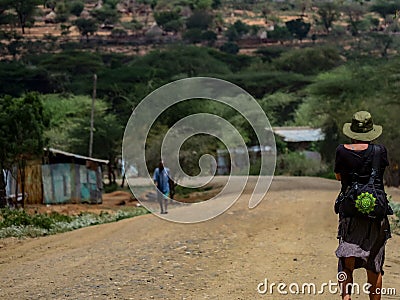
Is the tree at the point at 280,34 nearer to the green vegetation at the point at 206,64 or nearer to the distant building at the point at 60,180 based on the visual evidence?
the green vegetation at the point at 206,64

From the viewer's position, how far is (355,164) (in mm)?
6016

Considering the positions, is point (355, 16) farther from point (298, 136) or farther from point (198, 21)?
point (298, 136)

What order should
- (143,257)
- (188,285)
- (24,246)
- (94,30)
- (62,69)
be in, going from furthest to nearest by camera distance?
1. (94,30)
2. (62,69)
3. (24,246)
4. (143,257)
5. (188,285)

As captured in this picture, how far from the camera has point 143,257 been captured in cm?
977

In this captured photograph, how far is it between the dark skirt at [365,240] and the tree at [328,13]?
75065mm

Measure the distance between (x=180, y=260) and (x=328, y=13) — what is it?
2865 inches

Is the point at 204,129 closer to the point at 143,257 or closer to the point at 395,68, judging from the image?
the point at 395,68

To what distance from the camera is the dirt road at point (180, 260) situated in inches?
304

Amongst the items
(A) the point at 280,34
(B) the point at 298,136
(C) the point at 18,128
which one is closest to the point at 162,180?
(C) the point at 18,128

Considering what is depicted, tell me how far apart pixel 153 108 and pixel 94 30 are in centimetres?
4234

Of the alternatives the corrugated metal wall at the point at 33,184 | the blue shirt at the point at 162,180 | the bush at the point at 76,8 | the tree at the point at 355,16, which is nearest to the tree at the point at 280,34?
the tree at the point at 355,16

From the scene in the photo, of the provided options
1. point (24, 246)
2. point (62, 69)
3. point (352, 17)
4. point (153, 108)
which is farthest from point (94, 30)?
point (24, 246)

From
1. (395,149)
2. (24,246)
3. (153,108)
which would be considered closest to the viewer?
(24,246)

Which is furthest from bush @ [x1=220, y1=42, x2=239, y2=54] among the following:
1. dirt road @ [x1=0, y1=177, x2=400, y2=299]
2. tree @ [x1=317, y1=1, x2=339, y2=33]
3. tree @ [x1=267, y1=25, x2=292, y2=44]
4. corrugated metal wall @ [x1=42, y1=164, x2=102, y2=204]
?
dirt road @ [x1=0, y1=177, x2=400, y2=299]
